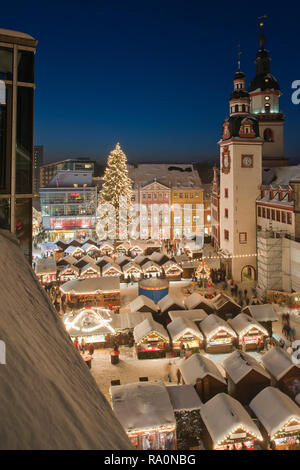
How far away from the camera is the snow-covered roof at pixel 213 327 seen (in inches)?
610

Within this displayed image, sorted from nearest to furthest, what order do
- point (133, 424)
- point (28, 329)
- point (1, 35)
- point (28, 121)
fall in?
point (28, 329) < point (1, 35) < point (28, 121) < point (133, 424)

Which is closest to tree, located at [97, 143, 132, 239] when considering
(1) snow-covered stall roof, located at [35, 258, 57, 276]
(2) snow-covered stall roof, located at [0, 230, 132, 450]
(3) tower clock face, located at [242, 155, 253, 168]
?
(1) snow-covered stall roof, located at [35, 258, 57, 276]

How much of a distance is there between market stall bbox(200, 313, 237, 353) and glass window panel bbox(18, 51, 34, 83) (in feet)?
42.8

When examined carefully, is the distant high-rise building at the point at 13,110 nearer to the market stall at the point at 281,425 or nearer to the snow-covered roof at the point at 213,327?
the market stall at the point at 281,425

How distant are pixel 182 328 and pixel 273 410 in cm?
654

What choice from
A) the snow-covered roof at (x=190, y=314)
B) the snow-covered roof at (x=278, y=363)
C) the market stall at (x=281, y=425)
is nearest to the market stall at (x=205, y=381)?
the market stall at (x=281, y=425)

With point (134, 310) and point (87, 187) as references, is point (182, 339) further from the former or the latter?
point (87, 187)

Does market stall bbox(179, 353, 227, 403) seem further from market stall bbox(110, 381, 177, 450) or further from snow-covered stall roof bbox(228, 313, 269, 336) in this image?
snow-covered stall roof bbox(228, 313, 269, 336)

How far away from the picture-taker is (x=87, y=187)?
50.8 m

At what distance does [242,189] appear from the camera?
29750mm

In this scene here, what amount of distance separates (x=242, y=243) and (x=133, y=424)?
75.0 ft

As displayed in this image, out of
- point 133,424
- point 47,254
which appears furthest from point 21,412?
point 47,254

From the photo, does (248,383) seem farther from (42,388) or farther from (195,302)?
(42,388)

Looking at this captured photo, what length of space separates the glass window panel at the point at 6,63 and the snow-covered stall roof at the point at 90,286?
1678 cm
